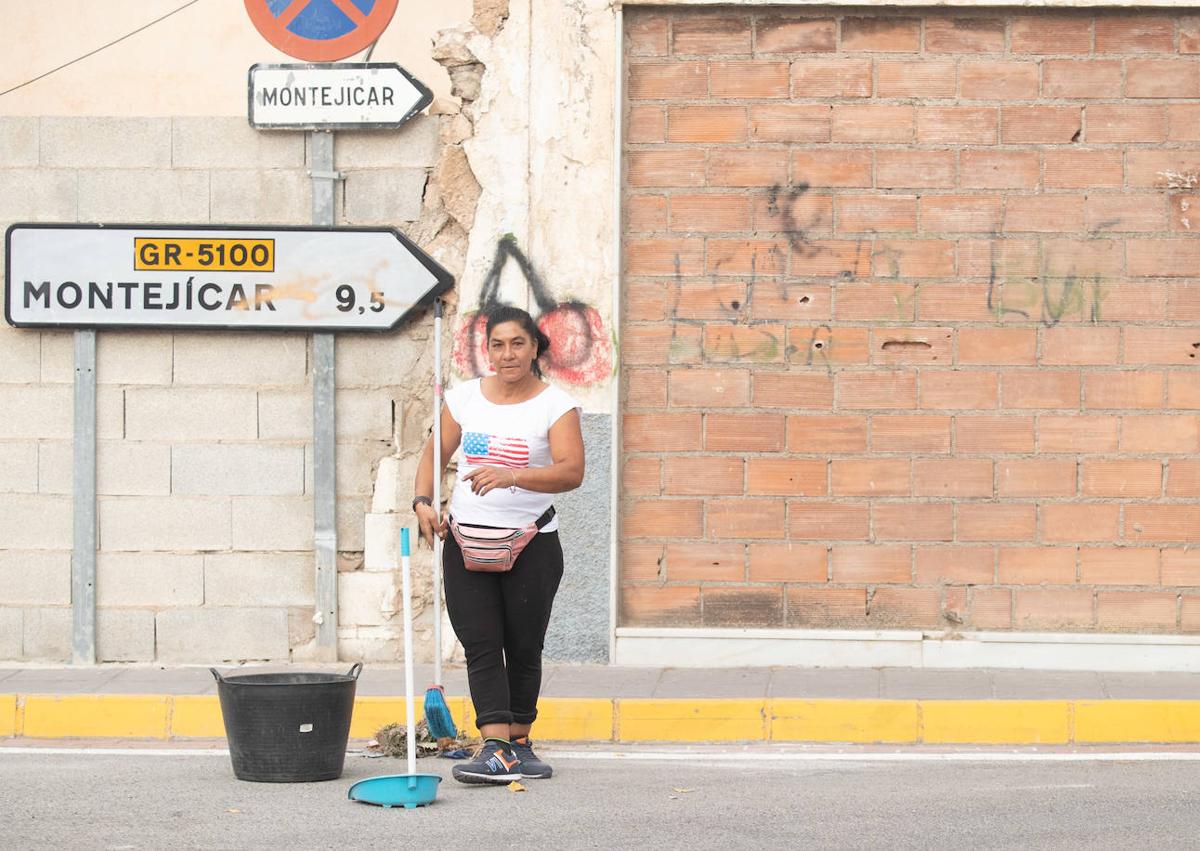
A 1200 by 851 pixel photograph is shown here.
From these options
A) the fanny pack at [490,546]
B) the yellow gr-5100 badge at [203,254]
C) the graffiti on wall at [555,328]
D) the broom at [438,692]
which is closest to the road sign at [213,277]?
the yellow gr-5100 badge at [203,254]

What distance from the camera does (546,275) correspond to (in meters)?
9.67

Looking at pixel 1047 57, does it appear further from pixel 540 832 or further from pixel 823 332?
pixel 540 832

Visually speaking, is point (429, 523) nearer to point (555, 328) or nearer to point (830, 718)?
point (830, 718)

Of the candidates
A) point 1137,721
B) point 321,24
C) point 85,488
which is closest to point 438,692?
point 1137,721

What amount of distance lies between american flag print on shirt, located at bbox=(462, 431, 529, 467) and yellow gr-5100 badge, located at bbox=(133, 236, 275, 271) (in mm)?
3203

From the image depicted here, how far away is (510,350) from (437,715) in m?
1.53

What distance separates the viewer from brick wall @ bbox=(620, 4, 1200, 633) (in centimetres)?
962

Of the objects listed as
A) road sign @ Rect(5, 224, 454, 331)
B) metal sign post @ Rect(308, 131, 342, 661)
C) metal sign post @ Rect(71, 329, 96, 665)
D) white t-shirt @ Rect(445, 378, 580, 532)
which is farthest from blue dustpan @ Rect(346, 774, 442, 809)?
metal sign post @ Rect(71, 329, 96, 665)

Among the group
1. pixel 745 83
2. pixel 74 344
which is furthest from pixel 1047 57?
pixel 74 344

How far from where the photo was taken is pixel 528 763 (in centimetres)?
711

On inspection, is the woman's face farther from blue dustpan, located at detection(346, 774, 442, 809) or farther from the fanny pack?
blue dustpan, located at detection(346, 774, 442, 809)

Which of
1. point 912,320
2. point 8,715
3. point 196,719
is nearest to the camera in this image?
point 196,719

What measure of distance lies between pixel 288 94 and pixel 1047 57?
404 centimetres

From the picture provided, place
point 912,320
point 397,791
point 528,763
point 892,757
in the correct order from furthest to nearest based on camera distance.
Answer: point 912,320, point 892,757, point 528,763, point 397,791
